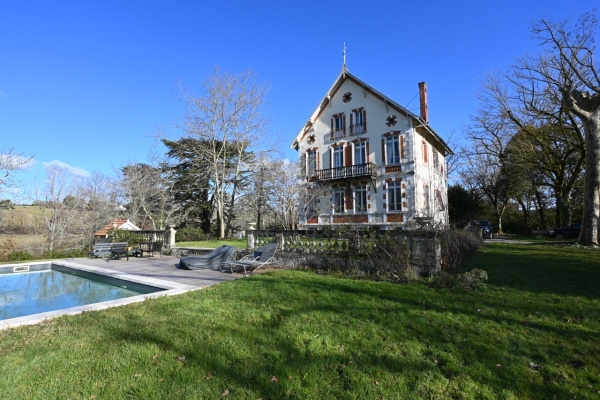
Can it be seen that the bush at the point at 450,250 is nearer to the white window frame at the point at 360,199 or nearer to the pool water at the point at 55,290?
the pool water at the point at 55,290

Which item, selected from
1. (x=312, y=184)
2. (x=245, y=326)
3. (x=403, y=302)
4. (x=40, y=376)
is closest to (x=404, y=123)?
(x=312, y=184)

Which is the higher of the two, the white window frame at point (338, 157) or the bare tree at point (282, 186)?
the white window frame at point (338, 157)

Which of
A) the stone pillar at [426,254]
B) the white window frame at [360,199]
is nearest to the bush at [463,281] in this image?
the stone pillar at [426,254]

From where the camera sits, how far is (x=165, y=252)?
49.7 ft

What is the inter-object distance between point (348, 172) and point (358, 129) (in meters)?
3.60

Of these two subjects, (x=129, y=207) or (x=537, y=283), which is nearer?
(x=537, y=283)

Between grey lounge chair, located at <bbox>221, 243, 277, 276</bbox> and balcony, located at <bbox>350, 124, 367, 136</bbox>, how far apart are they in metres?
17.3

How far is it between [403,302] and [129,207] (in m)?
27.2

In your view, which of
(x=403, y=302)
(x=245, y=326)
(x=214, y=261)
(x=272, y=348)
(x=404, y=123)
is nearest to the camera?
(x=272, y=348)

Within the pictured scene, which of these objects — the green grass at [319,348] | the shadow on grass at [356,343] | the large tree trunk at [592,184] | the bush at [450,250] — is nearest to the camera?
the green grass at [319,348]

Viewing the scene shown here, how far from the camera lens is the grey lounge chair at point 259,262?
9273 millimetres

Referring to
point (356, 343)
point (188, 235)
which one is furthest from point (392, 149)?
point (356, 343)

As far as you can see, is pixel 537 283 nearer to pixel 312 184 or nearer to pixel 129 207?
pixel 312 184

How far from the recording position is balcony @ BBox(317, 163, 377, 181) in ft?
78.0
